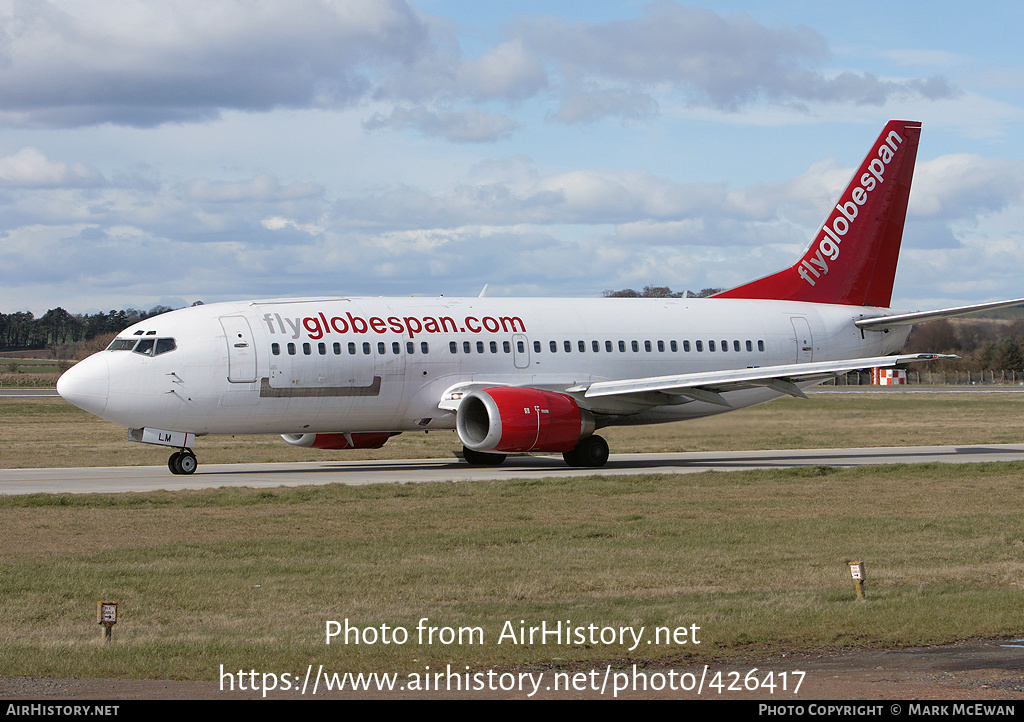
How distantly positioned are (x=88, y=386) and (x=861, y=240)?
22835mm

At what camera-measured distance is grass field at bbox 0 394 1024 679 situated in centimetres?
1035

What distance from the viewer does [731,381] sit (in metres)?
29.2

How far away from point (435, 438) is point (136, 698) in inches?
1320

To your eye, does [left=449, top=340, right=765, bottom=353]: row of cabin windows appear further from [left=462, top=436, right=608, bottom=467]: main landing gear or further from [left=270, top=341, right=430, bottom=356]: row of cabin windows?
[left=462, top=436, right=608, bottom=467]: main landing gear

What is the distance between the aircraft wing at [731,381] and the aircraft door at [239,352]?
8212 millimetres

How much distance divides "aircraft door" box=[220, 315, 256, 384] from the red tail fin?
15378 millimetres

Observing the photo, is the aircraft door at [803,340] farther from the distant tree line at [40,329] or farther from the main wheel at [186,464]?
the distant tree line at [40,329]

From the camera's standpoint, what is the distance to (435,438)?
138 ft

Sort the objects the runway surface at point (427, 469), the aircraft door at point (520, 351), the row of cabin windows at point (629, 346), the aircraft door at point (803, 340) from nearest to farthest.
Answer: the runway surface at point (427, 469) → the row of cabin windows at point (629, 346) → the aircraft door at point (520, 351) → the aircraft door at point (803, 340)

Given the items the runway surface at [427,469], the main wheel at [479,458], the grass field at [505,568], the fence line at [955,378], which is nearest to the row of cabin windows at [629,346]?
the main wheel at [479,458]

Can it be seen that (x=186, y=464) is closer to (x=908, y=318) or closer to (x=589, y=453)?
(x=589, y=453)

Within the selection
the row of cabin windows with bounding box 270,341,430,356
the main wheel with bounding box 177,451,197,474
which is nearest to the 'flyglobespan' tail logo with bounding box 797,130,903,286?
the row of cabin windows with bounding box 270,341,430,356

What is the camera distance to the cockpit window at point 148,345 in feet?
88.2

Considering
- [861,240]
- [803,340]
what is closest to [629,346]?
[803,340]
